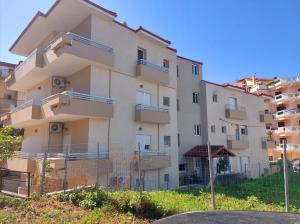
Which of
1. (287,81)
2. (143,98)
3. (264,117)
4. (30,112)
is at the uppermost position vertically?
(287,81)

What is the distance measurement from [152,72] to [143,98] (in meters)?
2.18

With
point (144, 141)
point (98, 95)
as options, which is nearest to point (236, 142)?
point (144, 141)

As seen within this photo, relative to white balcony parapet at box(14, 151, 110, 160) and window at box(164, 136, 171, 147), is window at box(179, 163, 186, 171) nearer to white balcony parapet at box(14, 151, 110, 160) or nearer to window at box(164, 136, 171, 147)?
window at box(164, 136, 171, 147)

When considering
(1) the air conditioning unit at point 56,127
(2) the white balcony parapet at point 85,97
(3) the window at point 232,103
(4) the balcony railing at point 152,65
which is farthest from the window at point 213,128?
(1) the air conditioning unit at point 56,127

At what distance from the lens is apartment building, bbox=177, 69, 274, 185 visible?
25.1 metres

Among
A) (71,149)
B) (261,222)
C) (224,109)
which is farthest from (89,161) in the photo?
(224,109)

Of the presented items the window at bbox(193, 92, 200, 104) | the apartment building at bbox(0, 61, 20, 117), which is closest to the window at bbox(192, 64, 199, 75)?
the window at bbox(193, 92, 200, 104)

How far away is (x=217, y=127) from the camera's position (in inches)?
1112

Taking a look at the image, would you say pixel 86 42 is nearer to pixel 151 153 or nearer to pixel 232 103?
pixel 151 153

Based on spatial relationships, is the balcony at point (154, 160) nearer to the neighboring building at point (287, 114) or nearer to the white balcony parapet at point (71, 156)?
the white balcony parapet at point (71, 156)

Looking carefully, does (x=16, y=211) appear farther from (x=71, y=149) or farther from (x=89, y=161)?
(x=71, y=149)

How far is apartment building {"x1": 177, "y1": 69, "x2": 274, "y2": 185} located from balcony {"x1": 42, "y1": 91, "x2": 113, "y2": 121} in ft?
33.0

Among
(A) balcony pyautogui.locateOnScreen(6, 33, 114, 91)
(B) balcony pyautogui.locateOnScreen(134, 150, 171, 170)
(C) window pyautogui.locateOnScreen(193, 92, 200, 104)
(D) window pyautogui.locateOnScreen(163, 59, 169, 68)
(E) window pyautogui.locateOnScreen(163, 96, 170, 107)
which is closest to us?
(A) balcony pyautogui.locateOnScreen(6, 33, 114, 91)

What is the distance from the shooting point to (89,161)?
14.5 meters
